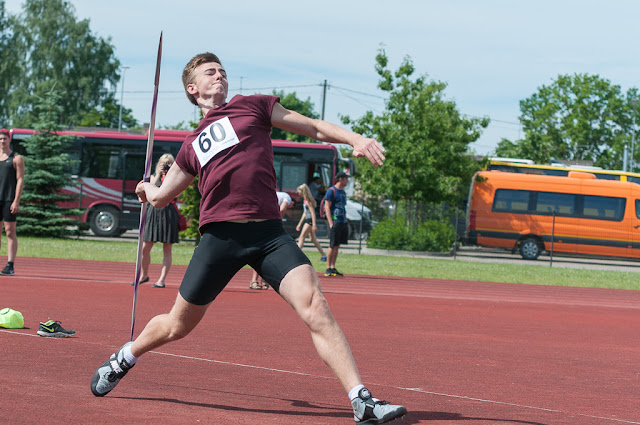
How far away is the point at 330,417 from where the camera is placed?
15.1ft

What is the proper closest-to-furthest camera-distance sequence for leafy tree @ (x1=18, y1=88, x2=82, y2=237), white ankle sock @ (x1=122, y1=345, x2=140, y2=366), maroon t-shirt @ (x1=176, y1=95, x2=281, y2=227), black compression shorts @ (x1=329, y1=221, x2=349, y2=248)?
maroon t-shirt @ (x1=176, y1=95, x2=281, y2=227) → white ankle sock @ (x1=122, y1=345, x2=140, y2=366) → black compression shorts @ (x1=329, y1=221, x2=349, y2=248) → leafy tree @ (x1=18, y1=88, x2=82, y2=237)

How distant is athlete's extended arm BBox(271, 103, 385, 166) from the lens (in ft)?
13.1

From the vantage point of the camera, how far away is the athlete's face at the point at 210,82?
459 cm

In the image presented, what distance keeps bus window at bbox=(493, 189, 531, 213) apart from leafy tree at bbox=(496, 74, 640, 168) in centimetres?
3632

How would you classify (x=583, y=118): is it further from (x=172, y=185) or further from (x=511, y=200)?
(x=172, y=185)

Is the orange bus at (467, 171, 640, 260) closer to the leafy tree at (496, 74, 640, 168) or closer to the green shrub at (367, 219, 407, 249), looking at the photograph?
the green shrub at (367, 219, 407, 249)

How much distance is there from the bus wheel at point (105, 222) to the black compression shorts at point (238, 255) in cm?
2651

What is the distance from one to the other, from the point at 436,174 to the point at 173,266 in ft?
50.1

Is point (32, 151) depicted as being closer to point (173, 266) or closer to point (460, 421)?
point (173, 266)

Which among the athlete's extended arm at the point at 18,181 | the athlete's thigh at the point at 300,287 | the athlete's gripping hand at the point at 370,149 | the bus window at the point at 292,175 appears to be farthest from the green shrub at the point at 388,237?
the athlete's gripping hand at the point at 370,149

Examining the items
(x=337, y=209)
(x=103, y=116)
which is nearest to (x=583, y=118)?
(x=103, y=116)

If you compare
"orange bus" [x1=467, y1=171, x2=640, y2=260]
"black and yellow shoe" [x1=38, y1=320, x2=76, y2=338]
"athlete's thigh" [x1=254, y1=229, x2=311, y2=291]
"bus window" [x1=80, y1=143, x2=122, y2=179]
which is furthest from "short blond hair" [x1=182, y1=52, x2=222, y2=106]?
"bus window" [x1=80, y1=143, x2=122, y2=179]

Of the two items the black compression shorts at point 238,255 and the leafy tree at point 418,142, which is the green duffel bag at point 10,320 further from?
the leafy tree at point 418,142

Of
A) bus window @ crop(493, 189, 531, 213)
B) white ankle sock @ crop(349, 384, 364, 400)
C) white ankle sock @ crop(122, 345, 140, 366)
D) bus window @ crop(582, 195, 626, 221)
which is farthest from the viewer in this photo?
bus window @ crop(493, 189, 531, 213)
